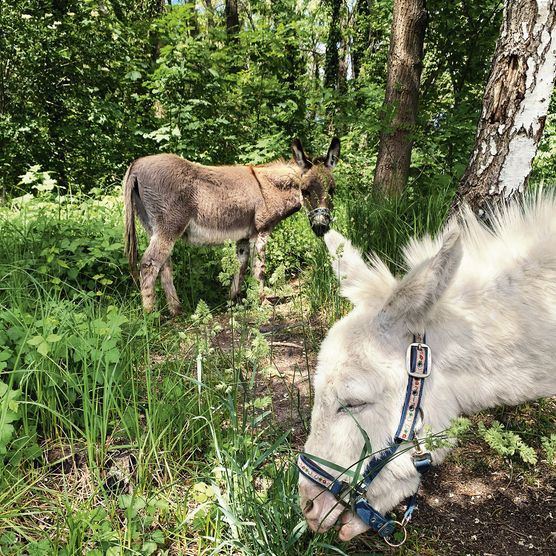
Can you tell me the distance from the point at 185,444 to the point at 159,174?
324 cm

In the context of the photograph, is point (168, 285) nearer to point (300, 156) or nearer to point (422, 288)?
point (300, 156)

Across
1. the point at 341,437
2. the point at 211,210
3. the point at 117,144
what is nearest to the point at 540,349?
the point at 341,437

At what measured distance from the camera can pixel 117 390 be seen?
2322mm

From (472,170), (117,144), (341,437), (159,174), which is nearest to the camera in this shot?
(341,437)

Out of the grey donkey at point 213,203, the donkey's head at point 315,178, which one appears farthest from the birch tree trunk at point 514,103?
the donkey's head at point 315,178

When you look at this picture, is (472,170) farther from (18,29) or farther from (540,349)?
(18,29)

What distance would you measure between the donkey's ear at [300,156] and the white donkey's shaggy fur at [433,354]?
4.15 metres

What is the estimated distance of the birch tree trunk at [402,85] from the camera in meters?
4.80

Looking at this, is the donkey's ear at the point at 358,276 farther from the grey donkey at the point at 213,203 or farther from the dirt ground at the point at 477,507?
the grey donkey at the point at 213,203

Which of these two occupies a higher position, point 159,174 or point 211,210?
point 159,174

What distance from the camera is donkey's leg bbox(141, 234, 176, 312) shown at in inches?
170

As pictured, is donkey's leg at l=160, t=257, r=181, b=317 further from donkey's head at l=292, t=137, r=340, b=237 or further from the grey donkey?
donkey's head at l=292, t=137, r=340, b=237

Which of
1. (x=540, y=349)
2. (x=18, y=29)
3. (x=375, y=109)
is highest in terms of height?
(x=18, y=29)

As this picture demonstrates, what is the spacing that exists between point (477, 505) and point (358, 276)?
1.47m
